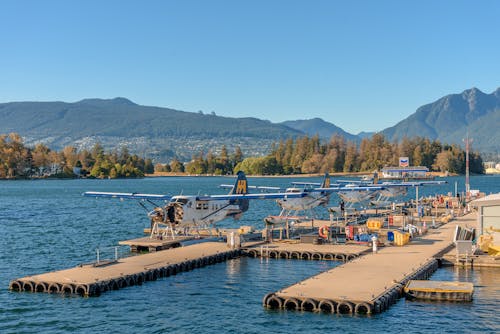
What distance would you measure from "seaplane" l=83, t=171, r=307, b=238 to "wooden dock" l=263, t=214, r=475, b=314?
41.3 ft

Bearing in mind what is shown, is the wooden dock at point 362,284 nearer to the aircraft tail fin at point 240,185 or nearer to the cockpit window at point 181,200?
the cockpit window at point 181,200

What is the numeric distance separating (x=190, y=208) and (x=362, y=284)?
18641 mm

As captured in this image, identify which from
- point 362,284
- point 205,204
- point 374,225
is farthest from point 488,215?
point 205,204

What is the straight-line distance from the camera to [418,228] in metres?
49.1

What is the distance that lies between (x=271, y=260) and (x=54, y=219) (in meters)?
45.2

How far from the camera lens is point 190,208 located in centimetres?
4434

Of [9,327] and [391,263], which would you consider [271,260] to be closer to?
[391,263]

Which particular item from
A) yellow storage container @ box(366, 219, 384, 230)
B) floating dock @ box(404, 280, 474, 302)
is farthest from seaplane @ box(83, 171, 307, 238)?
floating dock @ box(404, 280, 474, 302)

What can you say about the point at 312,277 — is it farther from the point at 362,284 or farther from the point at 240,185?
the point at 240,185

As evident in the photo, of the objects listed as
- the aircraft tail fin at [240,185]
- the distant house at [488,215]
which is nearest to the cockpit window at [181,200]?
the aircraft tail fin at [240,185]

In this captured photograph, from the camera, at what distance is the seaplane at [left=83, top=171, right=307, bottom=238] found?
141 ft

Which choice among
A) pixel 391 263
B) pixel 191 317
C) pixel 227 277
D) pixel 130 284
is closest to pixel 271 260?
pixel 227 277

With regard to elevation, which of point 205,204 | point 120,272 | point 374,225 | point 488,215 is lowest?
point 120,272

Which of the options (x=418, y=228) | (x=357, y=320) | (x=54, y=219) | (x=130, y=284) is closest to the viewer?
(x=357, y=320)
